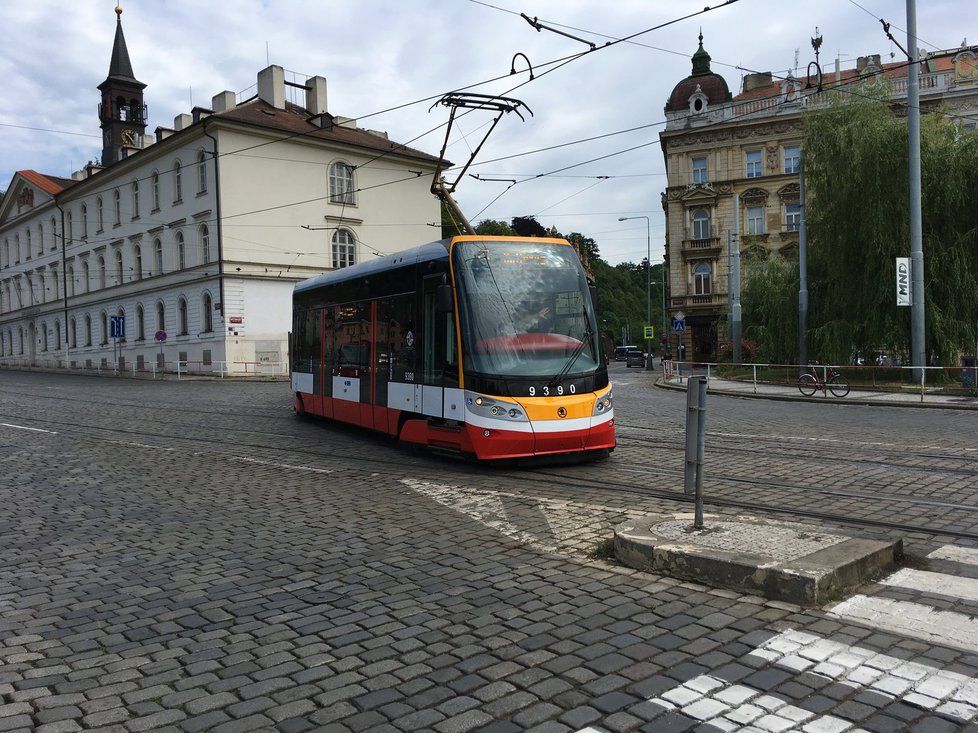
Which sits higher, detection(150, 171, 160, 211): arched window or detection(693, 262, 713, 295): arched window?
detection(150, 171, 160, 211): arched window

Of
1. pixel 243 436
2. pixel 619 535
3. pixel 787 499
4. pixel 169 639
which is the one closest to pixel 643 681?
pixel 619 535

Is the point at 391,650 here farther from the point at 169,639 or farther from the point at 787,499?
the point at 787,499

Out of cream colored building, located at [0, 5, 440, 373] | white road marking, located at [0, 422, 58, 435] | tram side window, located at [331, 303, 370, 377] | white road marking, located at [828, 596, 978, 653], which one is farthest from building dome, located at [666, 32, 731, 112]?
white road marking, located at [828, 596, 978, 653]

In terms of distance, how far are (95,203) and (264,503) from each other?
5652 centimetres

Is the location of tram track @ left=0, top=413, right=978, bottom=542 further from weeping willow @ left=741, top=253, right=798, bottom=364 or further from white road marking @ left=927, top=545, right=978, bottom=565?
weeping willow @ left=741, top=253, right=798, bottom=364

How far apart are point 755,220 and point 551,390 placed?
167 feet

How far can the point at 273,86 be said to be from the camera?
162ft

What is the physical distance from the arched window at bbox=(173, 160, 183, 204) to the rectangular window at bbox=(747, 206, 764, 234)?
3805 cm

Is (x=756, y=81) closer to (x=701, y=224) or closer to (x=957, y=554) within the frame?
(x=701, y=224)

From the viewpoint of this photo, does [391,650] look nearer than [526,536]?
Yes

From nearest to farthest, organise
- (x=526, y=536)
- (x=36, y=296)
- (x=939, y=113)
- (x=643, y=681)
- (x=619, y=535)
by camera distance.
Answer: (x=643, y=681), (x=619, y=535), (x=526, y=536), (x=939, y=113), (x=36, y=296)

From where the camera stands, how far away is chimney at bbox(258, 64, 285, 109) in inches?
1945

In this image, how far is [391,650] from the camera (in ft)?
13.6

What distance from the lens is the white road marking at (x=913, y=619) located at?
13.2ft
